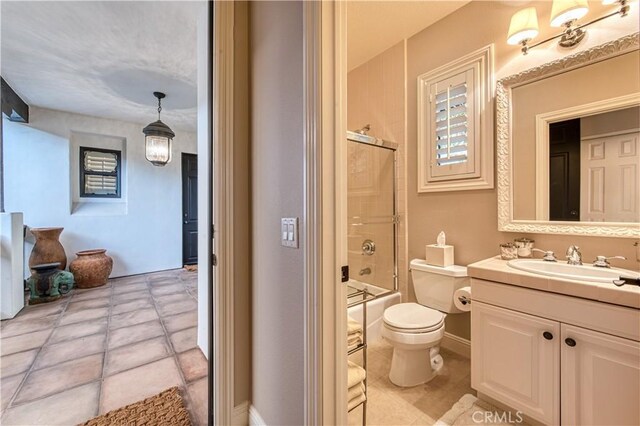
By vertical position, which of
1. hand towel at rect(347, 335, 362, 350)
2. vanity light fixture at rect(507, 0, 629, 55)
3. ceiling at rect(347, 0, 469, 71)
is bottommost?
hand towel at rect(347, 335, 362, 350)

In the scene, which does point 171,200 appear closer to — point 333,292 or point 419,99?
point 419,99

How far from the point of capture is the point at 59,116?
379 centimetres

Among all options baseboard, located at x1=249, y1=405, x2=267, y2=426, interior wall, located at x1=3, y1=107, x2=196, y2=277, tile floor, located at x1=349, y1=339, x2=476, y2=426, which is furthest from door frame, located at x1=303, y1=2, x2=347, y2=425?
interior wall, located at x1=3, y1=107, x2=196, y2=277

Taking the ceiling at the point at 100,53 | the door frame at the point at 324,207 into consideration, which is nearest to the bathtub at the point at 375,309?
the door frame at the point at 324,207

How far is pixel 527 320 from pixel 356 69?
257 centimetres

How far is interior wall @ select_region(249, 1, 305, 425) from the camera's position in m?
1.02

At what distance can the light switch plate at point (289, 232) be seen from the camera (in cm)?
101

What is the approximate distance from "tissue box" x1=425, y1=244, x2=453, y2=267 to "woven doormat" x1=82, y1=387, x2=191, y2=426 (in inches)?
72.6

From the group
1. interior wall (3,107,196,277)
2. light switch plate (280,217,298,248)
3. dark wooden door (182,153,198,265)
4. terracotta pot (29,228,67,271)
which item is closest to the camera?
light switch plate (280,217,298,248)

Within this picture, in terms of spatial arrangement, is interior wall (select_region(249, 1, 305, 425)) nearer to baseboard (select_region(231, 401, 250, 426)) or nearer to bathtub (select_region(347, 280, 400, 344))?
baseboard (select_region(231, 401, 250, 426))

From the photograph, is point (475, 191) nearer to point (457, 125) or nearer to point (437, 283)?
point (457, 125)

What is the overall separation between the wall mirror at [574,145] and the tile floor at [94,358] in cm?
235

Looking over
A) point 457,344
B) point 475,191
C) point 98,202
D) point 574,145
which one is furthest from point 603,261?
point 98,202

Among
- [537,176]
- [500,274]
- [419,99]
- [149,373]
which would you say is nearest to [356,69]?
[419,99]
